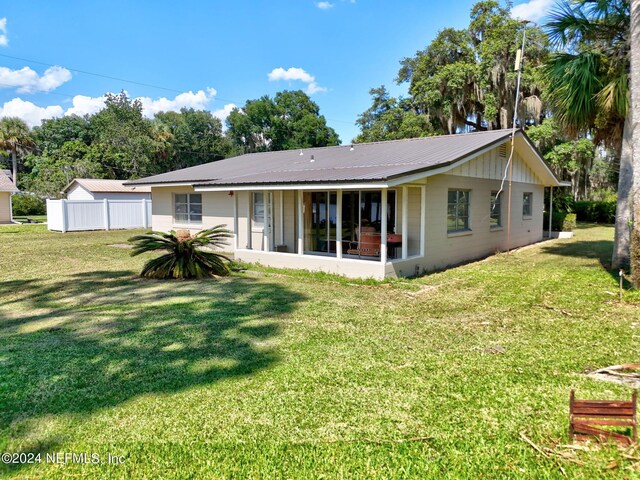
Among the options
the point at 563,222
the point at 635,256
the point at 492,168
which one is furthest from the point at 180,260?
the point at 563,222

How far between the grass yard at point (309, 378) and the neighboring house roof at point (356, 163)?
302 centimetres

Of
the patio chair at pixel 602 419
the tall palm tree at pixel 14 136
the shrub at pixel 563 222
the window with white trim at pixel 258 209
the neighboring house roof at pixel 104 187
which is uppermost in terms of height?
the tall palm tree at pixel 14 136

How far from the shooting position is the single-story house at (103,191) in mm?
28203

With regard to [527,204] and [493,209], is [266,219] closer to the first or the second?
[493,209]

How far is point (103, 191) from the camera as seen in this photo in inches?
1105

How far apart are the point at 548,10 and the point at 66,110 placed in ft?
196

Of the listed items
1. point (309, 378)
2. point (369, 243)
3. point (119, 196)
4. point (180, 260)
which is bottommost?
point (309, 378)

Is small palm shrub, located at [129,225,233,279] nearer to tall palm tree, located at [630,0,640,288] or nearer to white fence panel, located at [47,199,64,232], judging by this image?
tall palm tree, located at [630,0,640,288]

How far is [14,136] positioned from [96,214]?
28.7 metres

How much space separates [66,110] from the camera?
182 feet

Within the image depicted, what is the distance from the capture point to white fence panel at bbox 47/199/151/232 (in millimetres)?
22781

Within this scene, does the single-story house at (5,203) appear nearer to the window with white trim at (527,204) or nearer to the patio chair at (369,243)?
the patio chair at (369,243)

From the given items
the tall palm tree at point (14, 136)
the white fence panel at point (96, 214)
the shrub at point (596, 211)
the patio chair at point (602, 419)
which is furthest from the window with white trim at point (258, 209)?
the tall palm tree at point (14, 136)

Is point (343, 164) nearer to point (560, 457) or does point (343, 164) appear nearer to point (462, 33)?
point (560, 457)
